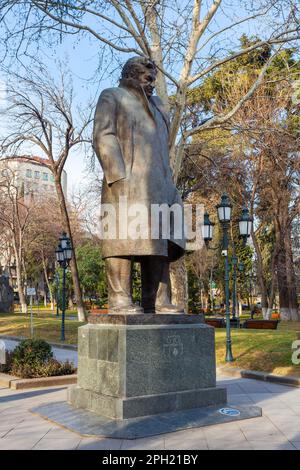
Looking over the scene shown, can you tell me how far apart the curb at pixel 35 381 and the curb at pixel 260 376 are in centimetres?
361

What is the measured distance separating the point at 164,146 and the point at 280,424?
3.73 m

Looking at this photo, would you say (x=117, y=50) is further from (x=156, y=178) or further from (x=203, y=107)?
(x=203, y=107)

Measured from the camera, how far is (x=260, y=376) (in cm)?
1023

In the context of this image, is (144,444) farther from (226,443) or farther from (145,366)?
(145,366)

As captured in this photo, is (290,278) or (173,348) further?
(290,278)

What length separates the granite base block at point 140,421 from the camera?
511 centimetres

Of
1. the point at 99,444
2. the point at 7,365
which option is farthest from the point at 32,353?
the point at 99,444

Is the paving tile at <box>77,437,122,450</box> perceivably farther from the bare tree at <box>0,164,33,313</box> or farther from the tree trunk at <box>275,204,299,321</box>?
the bare tree at <box>0,164,33,313</box>

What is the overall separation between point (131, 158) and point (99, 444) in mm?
3345

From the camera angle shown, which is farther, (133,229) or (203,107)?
(203,107)

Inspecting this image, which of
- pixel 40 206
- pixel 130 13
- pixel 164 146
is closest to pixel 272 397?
pixel 164 146

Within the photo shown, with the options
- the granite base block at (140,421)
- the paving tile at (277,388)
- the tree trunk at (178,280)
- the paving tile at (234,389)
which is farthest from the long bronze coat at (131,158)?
the tree trunk at (178,280)

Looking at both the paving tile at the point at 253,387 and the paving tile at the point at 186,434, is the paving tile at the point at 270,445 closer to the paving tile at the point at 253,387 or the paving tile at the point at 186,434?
the paving tile at the point at 186,434

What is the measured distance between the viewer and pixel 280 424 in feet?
18.9
